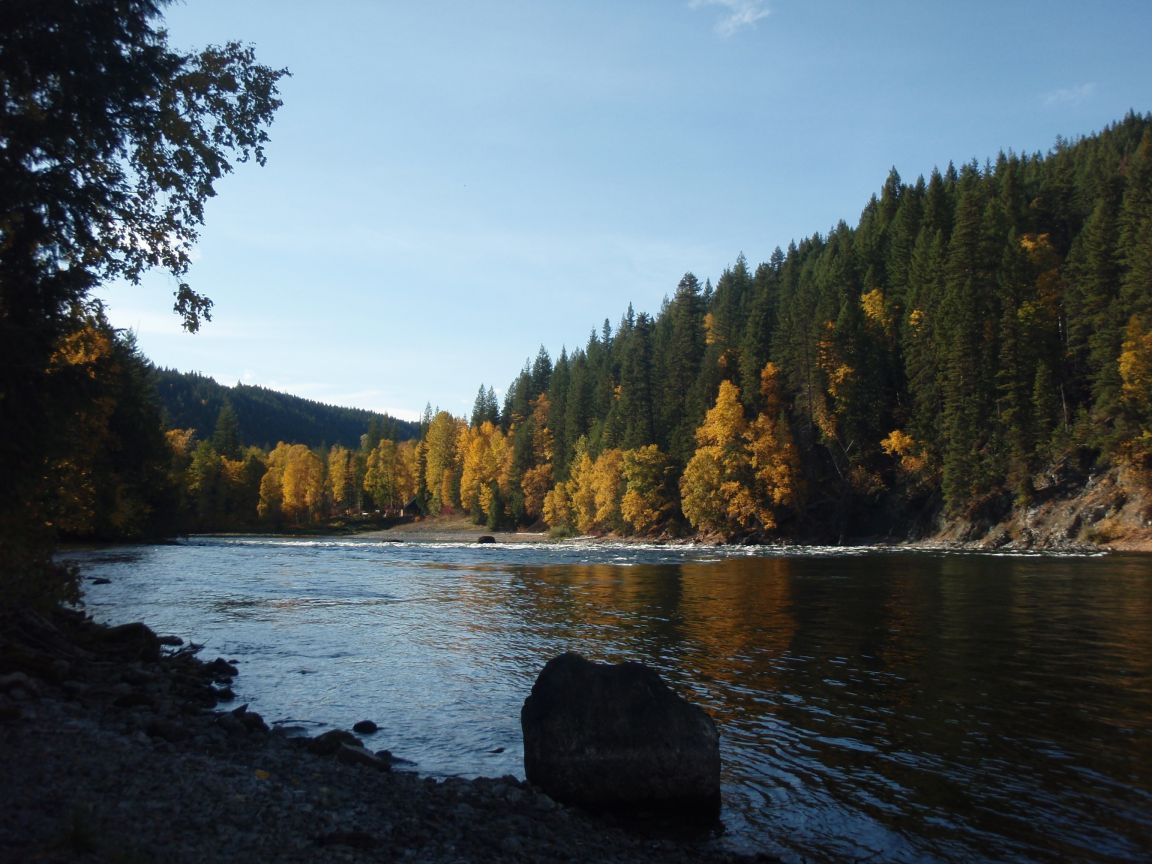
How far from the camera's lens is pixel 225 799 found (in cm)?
827

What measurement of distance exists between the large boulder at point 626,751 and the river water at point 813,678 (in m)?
0.71

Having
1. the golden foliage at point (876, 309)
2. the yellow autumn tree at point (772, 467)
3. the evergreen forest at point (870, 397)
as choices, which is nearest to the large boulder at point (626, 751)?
the evergreen forest at point (870, 397)

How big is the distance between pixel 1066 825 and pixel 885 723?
4.20 m

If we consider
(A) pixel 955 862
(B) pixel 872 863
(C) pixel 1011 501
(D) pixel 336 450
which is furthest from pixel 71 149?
(D) pixel 336 450

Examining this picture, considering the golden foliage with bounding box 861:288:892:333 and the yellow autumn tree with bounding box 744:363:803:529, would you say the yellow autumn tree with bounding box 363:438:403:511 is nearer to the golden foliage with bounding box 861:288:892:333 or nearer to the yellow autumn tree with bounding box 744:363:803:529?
the yellow autumn tree with bounding box 744:363:803:529

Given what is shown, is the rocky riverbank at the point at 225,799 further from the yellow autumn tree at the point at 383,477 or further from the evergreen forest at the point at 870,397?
the yellow autumn tree at the point at 383,477

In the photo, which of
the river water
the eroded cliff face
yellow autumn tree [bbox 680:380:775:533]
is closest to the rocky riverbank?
the river water

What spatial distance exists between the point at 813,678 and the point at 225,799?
12764mm

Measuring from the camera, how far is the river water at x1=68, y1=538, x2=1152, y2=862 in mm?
10000

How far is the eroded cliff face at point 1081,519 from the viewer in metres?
52.9

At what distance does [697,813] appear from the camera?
33.4 ft

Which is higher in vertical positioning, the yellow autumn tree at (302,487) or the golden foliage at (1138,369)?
the golden foliage at (1138,369)

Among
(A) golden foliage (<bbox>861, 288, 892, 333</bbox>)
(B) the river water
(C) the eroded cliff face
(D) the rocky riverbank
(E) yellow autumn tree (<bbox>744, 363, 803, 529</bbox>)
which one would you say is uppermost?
(A) golden foliage (<bbox>861, 288, 892, 333</bbox>)

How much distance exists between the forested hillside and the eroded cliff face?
1021 millimetres
